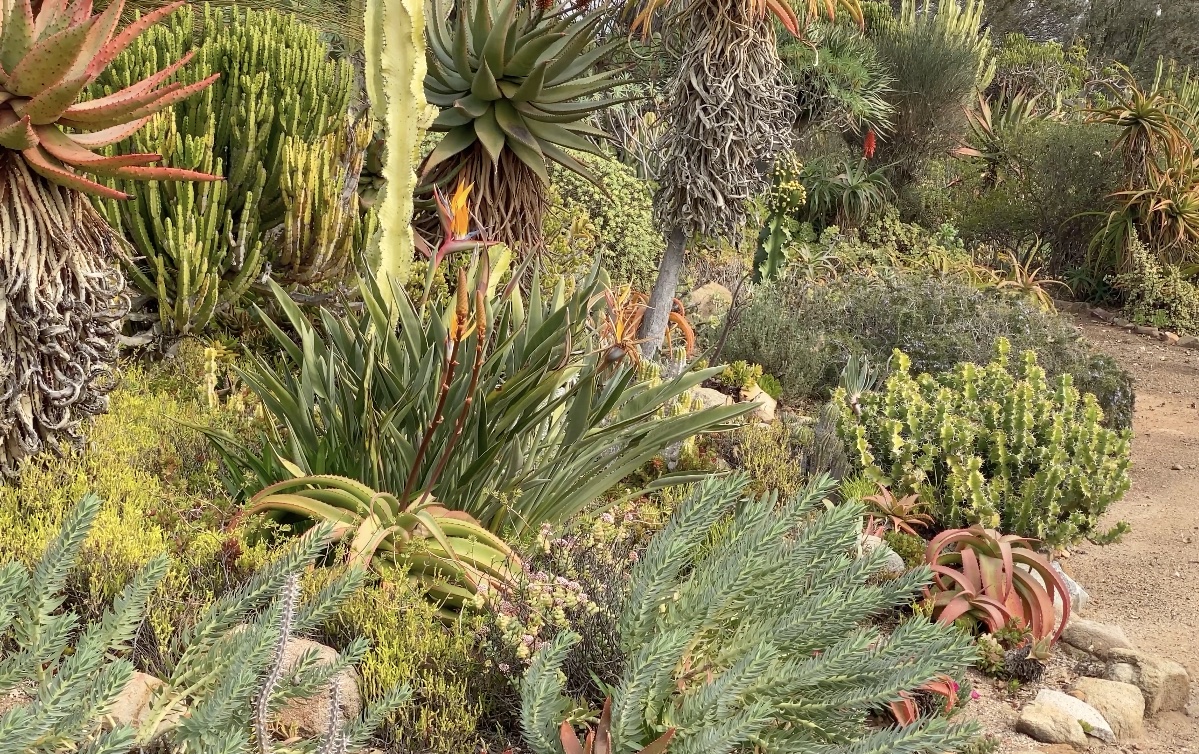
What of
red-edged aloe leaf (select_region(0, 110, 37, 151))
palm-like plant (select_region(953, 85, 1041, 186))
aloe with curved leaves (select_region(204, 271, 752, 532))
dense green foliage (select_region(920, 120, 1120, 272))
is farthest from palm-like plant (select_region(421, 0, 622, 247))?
palm-like plant (select_region(953, 85, 1041, 186))

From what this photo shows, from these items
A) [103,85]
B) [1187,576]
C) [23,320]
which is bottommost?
[1187,576]

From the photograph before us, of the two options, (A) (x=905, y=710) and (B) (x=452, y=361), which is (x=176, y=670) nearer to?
(B) (x=452, y=361)

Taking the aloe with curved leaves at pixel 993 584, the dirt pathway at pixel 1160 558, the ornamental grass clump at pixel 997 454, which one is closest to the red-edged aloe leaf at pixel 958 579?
the aloe with curved leaves at pixel 993 584

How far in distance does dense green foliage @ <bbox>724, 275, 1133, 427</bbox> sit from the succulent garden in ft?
0.11

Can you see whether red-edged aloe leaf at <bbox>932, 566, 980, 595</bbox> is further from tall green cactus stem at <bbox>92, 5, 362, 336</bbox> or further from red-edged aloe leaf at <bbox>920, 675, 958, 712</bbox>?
tall green cactus stem at <bbox>92, 5, 362, 336</bbox>

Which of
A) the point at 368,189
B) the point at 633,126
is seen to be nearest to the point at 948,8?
the point at 633,126

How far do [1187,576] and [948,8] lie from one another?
449 inches

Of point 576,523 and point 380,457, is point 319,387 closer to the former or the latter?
point 380,457

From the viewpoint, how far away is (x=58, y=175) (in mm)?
3318

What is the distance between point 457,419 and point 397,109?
1.42 meters

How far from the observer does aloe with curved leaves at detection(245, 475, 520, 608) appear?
3.17 meters

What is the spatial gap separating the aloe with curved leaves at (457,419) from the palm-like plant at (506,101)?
70.9 inches

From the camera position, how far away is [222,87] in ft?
17.6

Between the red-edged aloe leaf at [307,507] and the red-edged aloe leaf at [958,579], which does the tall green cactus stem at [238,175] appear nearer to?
the red-edged aloe leaf at [307,507]
